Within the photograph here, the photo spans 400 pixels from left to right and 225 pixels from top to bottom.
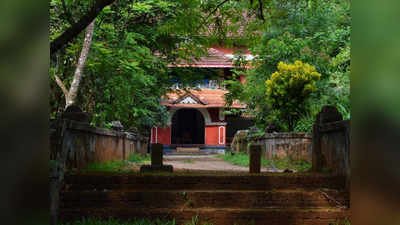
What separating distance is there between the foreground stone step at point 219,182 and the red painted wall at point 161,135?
13.0 m

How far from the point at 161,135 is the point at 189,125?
10.2ft

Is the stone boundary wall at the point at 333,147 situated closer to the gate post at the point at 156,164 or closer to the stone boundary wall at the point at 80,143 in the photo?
the gate post at the point at 156,164

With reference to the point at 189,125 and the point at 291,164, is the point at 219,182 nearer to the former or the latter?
the point at 291,164

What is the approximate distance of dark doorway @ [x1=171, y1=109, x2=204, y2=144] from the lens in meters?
20.0

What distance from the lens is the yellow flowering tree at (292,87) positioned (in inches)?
338

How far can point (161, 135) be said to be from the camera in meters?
17.6

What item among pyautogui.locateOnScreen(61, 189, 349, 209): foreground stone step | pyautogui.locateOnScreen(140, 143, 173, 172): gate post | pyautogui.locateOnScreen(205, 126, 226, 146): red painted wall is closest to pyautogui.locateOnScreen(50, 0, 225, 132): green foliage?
pyautogui.locateOnScreen(140, 143, 173, 172): gate post

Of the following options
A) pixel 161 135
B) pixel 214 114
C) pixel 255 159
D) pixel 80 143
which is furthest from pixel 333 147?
pixel 161 135

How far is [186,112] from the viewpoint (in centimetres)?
Result: 2028

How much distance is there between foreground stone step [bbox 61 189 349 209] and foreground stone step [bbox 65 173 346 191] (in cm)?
30

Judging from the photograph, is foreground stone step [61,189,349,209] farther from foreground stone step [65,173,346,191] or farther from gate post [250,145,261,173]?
gate post [250,145,261,173]
